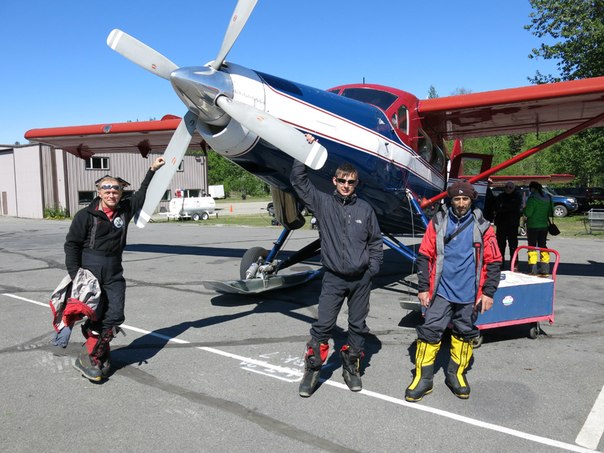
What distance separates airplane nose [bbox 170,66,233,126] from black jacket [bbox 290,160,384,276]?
4.22 feet

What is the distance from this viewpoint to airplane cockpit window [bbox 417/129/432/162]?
730cm

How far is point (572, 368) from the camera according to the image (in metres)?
4.39

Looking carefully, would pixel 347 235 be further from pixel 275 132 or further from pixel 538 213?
pixel 538 213

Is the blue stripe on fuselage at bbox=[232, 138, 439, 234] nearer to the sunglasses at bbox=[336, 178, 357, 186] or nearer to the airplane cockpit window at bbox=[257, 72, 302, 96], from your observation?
the airplane cockpit window at bbox=[257, 72, 302, 96]

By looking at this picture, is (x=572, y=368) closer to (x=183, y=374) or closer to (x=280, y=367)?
(x=280, y=367)

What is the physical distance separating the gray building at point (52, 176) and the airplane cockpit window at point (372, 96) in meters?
27.7

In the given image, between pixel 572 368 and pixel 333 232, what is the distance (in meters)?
2.57

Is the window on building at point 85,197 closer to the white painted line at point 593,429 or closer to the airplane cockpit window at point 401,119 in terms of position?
the airplane cockpit window at point 401,119

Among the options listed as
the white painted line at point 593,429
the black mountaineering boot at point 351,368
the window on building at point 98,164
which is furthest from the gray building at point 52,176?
the white painted line at point 593,429

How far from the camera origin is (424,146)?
24.7 feet

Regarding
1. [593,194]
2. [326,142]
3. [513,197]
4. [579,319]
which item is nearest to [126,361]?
[326,142]

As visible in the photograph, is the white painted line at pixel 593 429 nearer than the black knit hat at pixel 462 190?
Yes

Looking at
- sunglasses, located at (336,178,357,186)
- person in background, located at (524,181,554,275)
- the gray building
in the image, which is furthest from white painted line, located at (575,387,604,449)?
the gray building

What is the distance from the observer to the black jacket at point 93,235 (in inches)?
160
